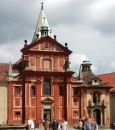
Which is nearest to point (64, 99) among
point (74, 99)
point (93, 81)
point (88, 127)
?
point (74, 99)

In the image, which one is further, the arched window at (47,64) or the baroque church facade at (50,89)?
the arched window at (47,64)

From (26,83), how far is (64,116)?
8324 millimetres

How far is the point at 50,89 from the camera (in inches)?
2662

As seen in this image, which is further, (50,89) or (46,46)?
(46,46)

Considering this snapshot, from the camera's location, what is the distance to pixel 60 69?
68812 millimetres

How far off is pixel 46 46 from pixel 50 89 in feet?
22.8

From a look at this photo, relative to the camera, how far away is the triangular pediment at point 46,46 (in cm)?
6712

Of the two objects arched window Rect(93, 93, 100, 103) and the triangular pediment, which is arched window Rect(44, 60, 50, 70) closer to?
the triangular pediment

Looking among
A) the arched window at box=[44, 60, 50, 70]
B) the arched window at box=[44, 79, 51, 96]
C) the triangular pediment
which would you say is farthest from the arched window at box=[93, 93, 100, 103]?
the arched window at box=[44, 60, 50, 70]

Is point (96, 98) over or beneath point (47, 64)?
beneath

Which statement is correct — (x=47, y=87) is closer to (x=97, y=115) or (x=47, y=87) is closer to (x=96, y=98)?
(x=96, y=98)

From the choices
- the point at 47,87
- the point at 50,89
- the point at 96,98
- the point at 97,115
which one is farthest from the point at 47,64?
the point at 97,115

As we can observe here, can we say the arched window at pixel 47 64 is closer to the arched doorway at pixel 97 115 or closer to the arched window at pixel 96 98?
the arched window at pixel 96 98

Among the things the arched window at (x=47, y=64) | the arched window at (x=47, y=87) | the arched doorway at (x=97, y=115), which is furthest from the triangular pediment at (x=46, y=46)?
the arched doorway at (x=97, y=115)
